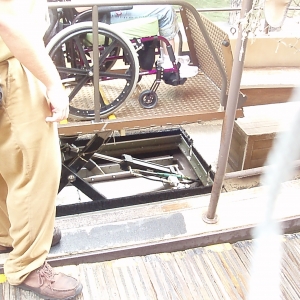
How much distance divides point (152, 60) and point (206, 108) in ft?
1.49

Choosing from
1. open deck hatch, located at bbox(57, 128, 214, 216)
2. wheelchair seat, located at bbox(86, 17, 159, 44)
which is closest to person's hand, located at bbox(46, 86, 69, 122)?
wheelchair seat, located at bbox(86, 17, 159, 44)

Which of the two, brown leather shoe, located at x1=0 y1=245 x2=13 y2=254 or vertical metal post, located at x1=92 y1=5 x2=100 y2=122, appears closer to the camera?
brown leather shoe, located at x1=0 y1=245 x2=13 y2=254

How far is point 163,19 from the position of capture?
8.27 ft

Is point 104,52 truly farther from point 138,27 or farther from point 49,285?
point 49,285

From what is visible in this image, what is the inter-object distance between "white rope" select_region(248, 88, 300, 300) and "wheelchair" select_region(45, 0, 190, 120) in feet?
4.92

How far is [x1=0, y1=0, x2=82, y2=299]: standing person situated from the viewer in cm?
114

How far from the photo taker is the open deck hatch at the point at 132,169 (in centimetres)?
271

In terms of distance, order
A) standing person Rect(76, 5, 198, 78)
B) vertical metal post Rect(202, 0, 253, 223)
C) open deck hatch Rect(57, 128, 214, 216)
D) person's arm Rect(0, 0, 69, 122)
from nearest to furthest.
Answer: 1. person's arm Rect(0, 0, 69, 122)
2. vertical metal post Rect(202, 0, 253, 223)
3. standing person Rect(76, 5, 198, 78)
4. open deck hatch Rect(57, 128, 214, 216)

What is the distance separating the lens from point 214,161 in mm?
3406

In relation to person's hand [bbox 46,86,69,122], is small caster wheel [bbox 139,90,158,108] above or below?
below

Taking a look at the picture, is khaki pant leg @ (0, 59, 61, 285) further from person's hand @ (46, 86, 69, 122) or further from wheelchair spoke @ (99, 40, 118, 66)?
wheelchair spoke @ (99, 40, 118, 66)

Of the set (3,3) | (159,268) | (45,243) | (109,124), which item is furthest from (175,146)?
(3,3)

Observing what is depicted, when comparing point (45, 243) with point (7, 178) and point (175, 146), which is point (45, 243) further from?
point (175, 146)

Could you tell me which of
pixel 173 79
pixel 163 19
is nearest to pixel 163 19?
pixel 163 19
